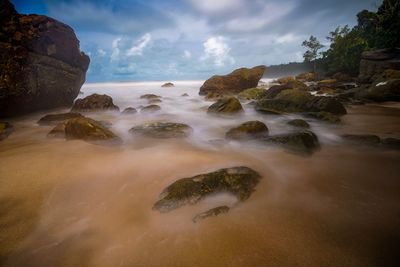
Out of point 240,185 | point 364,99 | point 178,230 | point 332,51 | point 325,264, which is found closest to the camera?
point 325,264

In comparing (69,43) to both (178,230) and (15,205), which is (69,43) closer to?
(15,205)

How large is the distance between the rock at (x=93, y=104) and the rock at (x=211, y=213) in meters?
9.87

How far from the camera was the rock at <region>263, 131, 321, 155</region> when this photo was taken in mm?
4484

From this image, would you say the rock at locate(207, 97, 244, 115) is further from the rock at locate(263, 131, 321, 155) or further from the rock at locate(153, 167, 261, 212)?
the rock at locate(153, 167, 261, 212)

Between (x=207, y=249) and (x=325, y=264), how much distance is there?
0.99 m

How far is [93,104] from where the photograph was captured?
1078cm

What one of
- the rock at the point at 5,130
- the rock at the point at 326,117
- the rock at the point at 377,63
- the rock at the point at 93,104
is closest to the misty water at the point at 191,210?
the rock at the point at 5,130

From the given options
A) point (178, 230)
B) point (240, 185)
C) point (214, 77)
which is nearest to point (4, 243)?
point (178, 230)

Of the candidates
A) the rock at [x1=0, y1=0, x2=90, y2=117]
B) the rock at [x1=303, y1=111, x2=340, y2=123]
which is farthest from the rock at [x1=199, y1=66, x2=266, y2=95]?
the rock at [x1=303, y1=111, x2=340, y2=123]

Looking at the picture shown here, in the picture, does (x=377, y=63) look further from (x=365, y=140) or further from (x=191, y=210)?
(x=191, y=210)

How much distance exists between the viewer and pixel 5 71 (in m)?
7.26

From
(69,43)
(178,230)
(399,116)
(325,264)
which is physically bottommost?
(399,116)

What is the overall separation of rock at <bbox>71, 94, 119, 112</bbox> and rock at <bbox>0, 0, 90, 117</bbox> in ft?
2.75

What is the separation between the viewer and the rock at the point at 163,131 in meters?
5.99
